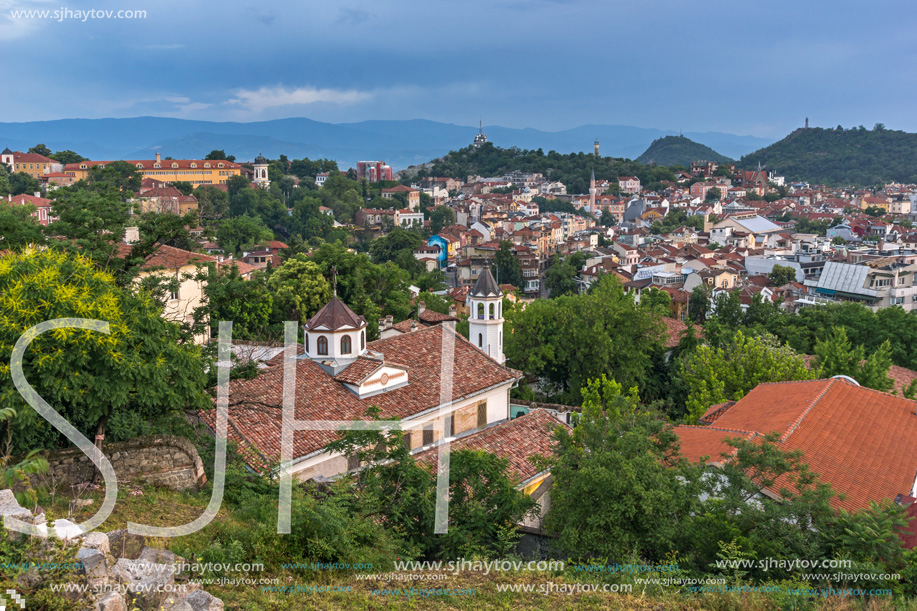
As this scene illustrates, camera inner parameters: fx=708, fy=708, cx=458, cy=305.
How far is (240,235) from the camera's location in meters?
57.1

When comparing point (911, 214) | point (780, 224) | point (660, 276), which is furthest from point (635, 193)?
point (660, 276)

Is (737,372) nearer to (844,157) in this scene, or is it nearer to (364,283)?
(364,283)

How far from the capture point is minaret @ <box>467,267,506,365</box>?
23.3 m

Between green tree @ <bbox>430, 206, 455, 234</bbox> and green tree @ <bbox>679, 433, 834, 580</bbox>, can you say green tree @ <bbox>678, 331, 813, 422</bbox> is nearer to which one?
green tree @ <bbox>679, 433, 834, 580</bbox>

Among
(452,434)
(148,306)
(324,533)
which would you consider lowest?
(452,434)

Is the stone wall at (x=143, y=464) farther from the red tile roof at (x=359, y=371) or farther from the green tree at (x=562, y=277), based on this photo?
the green tree at (x=562, y=277)

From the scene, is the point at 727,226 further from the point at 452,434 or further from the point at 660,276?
the point at 452,434

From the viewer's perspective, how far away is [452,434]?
17.3 m

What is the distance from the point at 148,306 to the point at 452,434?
29.6 feet

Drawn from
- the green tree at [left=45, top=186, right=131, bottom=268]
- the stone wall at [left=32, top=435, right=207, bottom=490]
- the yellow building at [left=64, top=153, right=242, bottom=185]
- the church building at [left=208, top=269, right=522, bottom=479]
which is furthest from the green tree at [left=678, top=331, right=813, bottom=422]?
the yellow building at [left=64, top=153, right=242, bottom=185]

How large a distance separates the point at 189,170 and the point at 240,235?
34645 mm

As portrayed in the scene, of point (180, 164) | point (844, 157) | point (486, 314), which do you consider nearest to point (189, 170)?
point (180, 164)

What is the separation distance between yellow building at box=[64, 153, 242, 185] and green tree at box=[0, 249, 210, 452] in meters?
77.0

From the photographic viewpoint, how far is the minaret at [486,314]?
23312 mm
